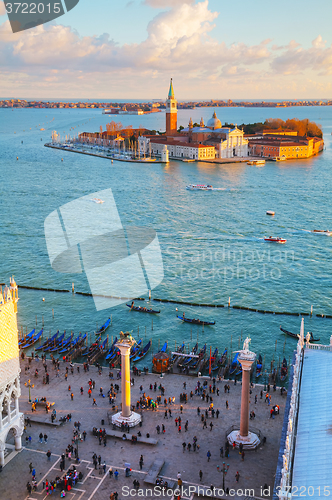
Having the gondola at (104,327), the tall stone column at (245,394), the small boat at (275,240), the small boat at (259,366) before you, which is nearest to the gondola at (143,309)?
the gondola at (104,327)

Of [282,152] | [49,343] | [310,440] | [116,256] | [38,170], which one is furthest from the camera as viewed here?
[282,152]

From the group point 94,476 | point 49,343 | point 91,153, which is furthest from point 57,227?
point 91,153

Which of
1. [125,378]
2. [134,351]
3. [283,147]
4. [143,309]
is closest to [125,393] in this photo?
[125,378]

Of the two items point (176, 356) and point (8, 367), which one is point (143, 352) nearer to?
point (176, 356)

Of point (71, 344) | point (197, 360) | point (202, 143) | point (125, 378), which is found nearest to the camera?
point (125, 378)

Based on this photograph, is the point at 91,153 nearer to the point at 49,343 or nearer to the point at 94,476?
the point at 49,343

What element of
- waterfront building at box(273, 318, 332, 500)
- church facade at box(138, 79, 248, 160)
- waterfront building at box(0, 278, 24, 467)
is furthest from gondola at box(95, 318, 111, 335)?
church facade at box(138, 79, 248, 160)
